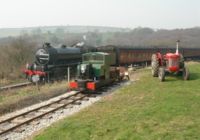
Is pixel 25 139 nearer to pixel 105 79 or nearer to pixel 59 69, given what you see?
pixel 105 79

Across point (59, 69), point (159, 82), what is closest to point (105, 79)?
point (159, 82)

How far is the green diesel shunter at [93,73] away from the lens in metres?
21.4

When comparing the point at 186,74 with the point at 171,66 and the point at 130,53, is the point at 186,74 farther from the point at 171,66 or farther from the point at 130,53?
the point at 130,53

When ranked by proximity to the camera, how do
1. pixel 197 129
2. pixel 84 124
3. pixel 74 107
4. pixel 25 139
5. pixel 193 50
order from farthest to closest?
pixel 193 50 < pixel 74 107 < pixel 84 124 < pixel 25 139 < pixel 197 129

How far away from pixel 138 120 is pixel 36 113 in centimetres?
535

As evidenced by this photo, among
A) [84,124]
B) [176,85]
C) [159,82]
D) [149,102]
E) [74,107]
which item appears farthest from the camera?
[159,82]

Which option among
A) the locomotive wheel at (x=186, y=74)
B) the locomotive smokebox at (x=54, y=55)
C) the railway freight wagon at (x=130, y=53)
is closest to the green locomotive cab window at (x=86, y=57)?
the locomotive wheel at (x=186, y=74)

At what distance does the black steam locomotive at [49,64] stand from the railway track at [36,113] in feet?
31.6

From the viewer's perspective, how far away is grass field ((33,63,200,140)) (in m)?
11.0

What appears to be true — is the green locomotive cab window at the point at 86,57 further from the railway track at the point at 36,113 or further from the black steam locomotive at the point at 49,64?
the black steam locomotive at the point at 49,64

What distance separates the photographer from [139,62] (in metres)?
47.6

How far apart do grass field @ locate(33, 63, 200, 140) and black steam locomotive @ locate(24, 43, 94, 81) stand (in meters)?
12.9

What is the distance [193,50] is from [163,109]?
5288cm

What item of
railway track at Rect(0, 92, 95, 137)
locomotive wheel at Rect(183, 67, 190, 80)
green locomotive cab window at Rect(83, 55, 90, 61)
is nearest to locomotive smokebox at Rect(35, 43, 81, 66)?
green locomotive cab window at Rect(83, 55, 90, 61)
